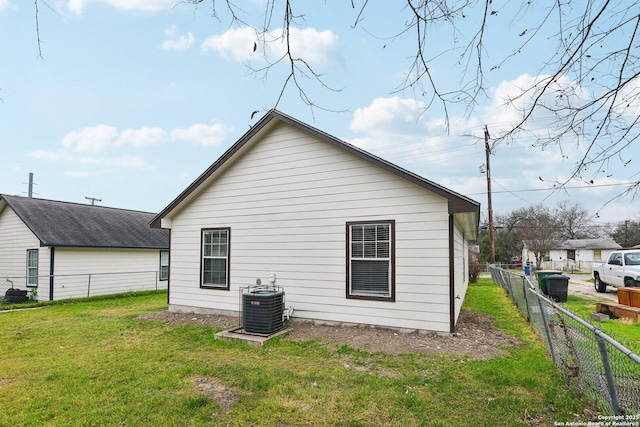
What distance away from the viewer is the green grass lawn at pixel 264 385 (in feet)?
12.7

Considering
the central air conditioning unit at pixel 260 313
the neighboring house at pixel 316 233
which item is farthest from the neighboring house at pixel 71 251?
the central air conditioning unit at pixel 260 313

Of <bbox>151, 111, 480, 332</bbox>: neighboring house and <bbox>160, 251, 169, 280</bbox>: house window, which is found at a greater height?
<bbox>151, 111, 480, 332</bbox>: neighboring house

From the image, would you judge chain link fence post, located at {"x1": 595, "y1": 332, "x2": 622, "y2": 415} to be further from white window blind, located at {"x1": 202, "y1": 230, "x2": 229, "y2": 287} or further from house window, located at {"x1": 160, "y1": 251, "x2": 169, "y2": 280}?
house window, located at {"x1": 160, "y1": 251, "x2": 169, "y2": 280}

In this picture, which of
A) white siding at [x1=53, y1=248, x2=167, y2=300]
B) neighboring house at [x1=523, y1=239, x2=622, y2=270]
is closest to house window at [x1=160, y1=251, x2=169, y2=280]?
white siding at [x1=53, y1=248, x2=167, y2=300]

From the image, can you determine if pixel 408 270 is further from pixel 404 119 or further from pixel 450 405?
pixel 404 119

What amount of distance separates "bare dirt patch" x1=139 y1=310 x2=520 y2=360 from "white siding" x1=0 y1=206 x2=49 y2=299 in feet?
32.2

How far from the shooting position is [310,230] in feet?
27.7

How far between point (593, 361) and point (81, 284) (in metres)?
17.1

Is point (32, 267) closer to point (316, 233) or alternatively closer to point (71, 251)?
point (71, 251)

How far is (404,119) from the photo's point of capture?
324cm

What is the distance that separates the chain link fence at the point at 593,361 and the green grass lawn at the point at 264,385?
0.28m

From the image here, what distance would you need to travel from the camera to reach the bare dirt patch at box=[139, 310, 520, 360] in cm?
620

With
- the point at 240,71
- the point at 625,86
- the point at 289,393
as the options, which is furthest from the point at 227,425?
the point at 625,86

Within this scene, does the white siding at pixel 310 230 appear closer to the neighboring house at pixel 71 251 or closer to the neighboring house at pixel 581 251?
the neighboring house at pixel 71 251
